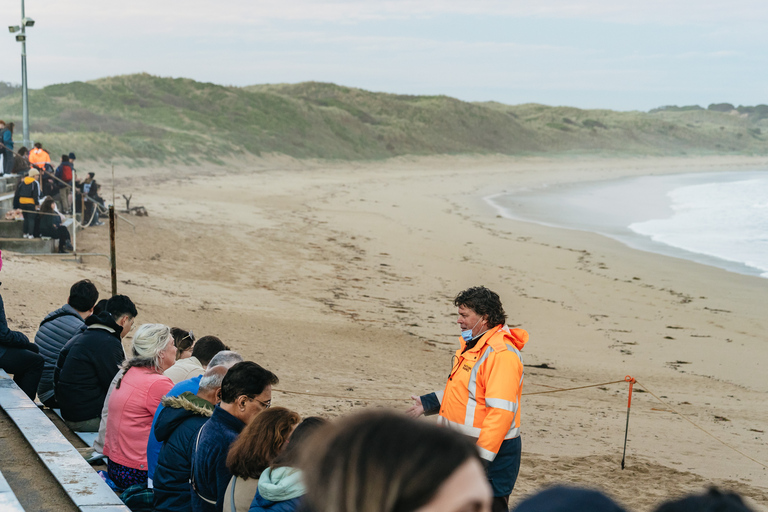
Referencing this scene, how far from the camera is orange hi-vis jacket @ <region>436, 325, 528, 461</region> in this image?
396 centimetres

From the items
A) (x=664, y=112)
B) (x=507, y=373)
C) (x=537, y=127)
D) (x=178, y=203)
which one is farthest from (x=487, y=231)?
(x=664, y=112)

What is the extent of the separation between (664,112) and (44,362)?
199m

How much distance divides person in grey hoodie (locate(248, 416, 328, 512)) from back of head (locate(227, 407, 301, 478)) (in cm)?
17

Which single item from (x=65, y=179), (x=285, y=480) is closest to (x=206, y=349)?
(x=285, y=480)

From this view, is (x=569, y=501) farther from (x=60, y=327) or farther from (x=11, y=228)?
(x=11, y=228)

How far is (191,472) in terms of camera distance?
12.6 ft

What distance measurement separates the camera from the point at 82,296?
6512 mm

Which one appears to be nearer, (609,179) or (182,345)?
(182,345)

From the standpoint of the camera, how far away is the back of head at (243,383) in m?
3.77

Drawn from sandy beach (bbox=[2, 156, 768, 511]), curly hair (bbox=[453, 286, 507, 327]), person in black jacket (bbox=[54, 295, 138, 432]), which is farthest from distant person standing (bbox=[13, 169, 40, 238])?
curly hair (bbox=[453, 286, 507, 327])

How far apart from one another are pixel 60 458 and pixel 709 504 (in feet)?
14.6

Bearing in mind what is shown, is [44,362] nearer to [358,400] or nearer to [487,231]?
[358,400]

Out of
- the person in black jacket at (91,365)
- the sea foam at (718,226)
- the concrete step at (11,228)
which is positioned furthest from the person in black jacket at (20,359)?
the sea foam at (718,226)

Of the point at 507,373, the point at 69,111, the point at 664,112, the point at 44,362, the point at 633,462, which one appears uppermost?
the point at 664,112
